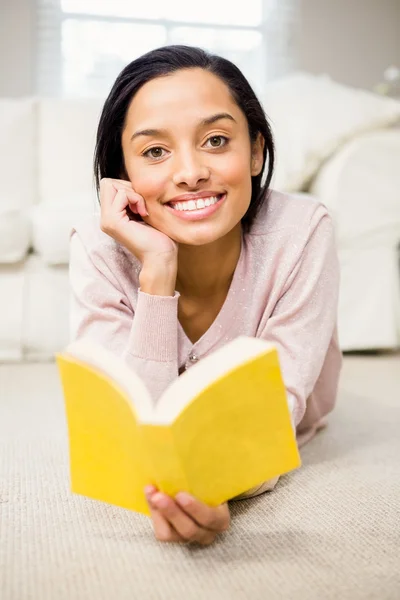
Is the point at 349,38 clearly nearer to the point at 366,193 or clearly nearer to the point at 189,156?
the point at 366,193

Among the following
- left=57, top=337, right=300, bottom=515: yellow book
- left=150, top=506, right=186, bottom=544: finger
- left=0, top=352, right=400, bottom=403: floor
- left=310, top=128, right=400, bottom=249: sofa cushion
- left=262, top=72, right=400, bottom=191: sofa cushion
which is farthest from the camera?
left=262, top=72, right=400, bottom=191: sofa cushion

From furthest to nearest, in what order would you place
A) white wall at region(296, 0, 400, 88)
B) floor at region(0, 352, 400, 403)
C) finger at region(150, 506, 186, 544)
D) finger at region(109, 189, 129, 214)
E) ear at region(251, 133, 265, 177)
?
white wall at region(296, 0, 400, 88), floor at region(0, 352, 400, 403), ear at region(251, 133, 265, 177), finger at region(109, 189, 129, 214), finger at region(150, 506, 186, 544)

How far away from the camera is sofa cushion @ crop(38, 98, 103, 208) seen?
2.66 metres

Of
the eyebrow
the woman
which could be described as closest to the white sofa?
the woman

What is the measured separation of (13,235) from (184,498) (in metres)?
1.56

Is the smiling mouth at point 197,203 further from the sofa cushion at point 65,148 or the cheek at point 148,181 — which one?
the sofa cushion at point 65,148

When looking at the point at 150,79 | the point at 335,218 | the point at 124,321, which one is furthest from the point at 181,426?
the point at 335,218

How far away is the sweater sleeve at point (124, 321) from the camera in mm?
1006

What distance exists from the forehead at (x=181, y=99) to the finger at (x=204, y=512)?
56 cm

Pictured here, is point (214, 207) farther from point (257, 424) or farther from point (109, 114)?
point (257, 424)

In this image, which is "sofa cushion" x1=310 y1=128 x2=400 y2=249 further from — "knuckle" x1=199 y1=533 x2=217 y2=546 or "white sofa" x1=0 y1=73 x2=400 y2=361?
"knuckle" x1=199 y1=533 x2=217 y2=546

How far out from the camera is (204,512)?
2.61 feet

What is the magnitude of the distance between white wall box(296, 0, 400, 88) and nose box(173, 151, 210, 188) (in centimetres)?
389

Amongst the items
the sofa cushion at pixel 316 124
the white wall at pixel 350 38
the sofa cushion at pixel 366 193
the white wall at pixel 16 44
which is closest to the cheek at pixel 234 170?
the sofa cushion at pixel 366 193
